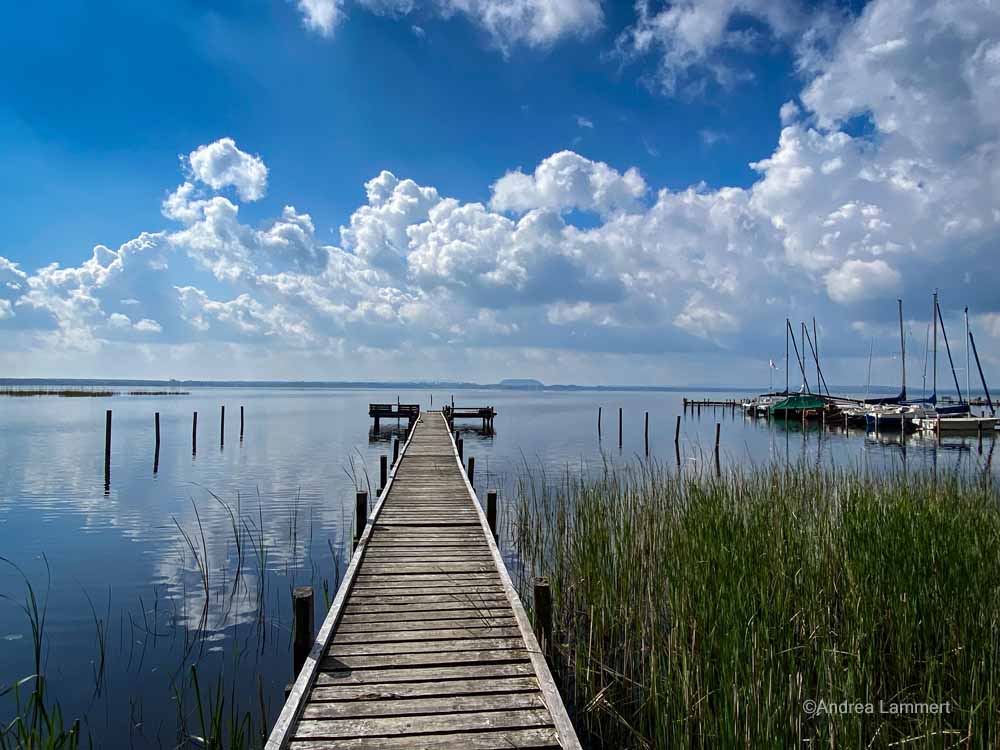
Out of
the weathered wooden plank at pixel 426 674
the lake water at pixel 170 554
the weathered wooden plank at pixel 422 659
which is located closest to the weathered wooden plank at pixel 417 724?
the weathered wooden plank at pixel 426 674

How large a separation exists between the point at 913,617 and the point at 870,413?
42.7 m

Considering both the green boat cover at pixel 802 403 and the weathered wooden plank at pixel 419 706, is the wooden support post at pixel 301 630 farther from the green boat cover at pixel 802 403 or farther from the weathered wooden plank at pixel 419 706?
the green boat cover at pixel 802 403

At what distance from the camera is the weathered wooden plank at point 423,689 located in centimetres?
419

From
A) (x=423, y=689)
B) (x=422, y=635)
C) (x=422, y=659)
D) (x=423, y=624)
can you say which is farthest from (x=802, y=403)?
(x=423, y=689)

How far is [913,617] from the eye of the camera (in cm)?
453

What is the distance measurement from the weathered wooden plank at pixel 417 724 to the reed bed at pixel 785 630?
2.77 feet

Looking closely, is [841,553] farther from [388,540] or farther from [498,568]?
[388,540]

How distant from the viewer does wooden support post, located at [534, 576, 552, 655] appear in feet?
17.3

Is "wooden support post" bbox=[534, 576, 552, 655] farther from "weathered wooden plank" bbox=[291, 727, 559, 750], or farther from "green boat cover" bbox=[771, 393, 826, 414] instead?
"green boat cover" bbox=[771, 393, 826, 414]

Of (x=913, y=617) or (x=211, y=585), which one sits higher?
(x=913, y=617)

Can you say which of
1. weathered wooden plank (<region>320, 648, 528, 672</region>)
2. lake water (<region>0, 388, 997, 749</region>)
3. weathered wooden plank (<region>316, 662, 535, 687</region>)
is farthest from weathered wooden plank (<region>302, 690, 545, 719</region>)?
lake water (<region>0, 388, 997, 749</region>)

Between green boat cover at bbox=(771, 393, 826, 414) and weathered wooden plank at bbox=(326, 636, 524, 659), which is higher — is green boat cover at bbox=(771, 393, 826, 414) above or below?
above

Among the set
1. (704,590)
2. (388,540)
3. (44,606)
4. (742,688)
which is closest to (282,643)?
(388,540)

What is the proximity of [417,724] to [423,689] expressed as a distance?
1.39ft
